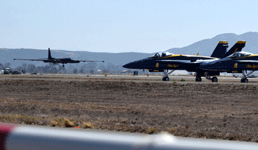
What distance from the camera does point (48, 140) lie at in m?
3.43

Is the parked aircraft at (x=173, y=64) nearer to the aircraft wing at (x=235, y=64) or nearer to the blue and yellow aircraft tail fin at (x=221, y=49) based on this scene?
the aircraft wing at (x=235, y=64)

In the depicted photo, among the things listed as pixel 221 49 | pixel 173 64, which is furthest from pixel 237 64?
pixel 221 49

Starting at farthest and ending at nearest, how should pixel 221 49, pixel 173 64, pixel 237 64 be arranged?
pixel 221 49
pixel 173 64
pixel 237 64

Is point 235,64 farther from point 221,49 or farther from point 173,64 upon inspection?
point 221,49

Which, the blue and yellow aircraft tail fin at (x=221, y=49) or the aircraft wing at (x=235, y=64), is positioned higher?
the blue and yellow aircraft tail fin at (x=221, y=49)

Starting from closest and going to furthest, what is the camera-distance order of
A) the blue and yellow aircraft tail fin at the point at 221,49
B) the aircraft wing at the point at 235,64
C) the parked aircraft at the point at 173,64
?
the aircraft wing at the point at 235,64
the parked aircraft at the point at 173,64
the blue and yellow aircraft tail fin at the point at 221,49

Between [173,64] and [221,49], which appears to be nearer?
[173,64]

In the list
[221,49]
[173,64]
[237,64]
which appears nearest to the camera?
[237,64]

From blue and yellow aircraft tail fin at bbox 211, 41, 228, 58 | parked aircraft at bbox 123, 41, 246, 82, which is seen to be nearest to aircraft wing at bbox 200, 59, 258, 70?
parked aircraft at bbox 123, 41, 246, 82

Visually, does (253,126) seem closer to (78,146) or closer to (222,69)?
(78,146)

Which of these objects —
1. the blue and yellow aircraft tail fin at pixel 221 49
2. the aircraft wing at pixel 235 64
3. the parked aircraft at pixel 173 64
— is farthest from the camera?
the blue and yellow aircraft tail fin at pixel 221 49

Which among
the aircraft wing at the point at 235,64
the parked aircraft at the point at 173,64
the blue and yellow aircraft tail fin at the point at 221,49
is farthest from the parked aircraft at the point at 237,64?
the blue and yellow aircraft tail fin at the point at 221,49

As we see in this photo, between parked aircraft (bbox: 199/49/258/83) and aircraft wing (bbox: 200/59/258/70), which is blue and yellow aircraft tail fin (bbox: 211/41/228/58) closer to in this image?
parked aircraft (bbox: 199/49/258/83)

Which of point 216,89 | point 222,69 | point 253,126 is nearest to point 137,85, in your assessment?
point 216,89
